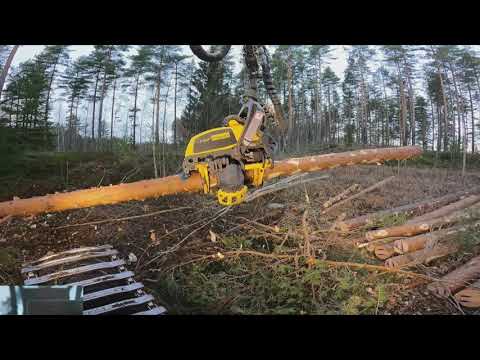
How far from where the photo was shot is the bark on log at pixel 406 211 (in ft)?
7.52

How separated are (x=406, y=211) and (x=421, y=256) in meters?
0.27

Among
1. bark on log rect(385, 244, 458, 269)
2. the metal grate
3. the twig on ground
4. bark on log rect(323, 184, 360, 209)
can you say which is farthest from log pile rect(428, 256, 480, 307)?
the twig on ground

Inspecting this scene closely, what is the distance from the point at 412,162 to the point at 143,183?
165cm

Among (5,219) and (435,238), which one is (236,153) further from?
(5,219)

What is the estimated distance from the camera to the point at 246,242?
2.33 metres

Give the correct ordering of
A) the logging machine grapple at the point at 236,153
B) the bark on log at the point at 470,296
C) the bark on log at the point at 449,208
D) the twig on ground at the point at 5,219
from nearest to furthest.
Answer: the logging machine grapple at the point at 236,153 → the bark on log at the point at 470,296 → the bark on log at the point at 449,208 → the twig on ground at the point at 5,219

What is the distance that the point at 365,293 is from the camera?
221 centimetres

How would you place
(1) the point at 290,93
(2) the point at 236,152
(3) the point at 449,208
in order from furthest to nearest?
(1) the point at 290,93, (3) the point at 449,208, (2) the point at 236,152

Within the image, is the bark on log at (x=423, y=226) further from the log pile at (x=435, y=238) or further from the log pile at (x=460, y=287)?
the log pile at (x=460, y=287)

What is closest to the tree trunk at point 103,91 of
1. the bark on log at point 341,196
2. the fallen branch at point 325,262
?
the fallen branch at point 325,262

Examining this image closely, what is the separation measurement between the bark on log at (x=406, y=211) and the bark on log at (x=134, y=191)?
301mm

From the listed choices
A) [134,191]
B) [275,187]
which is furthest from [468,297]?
[134,191]

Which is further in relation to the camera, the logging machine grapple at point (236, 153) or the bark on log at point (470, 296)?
the bark on log at point (470, 296)
